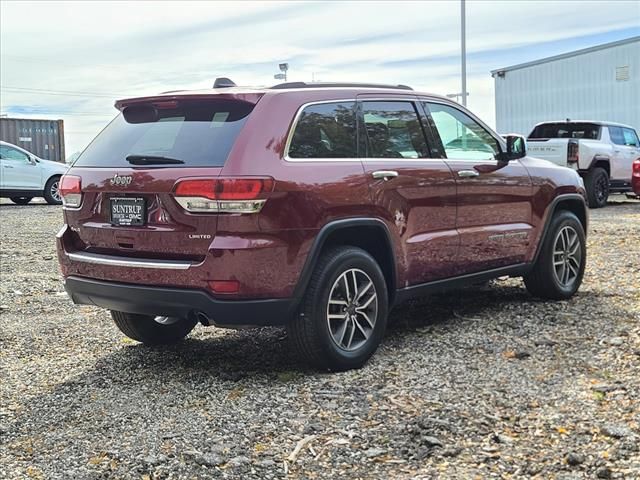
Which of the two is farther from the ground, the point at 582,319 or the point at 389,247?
the point at 389,247

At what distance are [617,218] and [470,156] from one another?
891 centimetres

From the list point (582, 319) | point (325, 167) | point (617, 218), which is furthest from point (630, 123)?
point (325, 167)

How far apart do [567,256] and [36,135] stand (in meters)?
28.3

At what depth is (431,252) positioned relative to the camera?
5320 millimetres

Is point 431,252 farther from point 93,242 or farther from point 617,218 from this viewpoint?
point 617,218

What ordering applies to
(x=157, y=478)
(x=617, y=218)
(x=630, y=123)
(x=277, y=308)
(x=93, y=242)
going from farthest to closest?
1. (x=630, y=123)
2. (x=617, y=218)
3. (x=93, y=242)
4. (x=277, y=308)
5. (x=157, y=478)

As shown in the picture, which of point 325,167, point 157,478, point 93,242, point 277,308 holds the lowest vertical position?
point 157,478

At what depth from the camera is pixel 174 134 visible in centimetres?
464

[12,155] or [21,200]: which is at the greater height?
[12,155]

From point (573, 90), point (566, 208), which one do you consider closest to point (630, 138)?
point (573, 90)

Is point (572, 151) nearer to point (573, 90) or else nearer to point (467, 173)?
point (467, 173)

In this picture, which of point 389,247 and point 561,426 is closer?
point 561,426

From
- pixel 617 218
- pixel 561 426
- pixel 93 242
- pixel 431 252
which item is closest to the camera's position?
pixel 561 426

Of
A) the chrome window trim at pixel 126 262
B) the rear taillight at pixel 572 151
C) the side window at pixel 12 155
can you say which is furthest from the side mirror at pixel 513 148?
the side window at pixel 12 155
